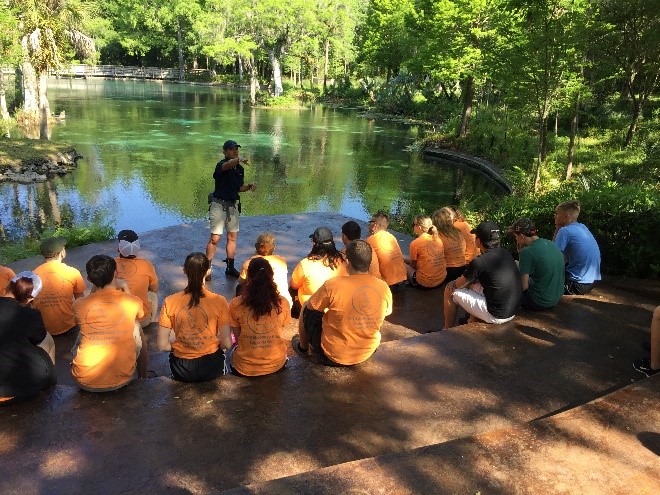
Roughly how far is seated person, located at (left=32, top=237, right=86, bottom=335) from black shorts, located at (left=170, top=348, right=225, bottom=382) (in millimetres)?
1504

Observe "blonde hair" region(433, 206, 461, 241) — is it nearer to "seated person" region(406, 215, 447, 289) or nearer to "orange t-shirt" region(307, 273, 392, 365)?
"seated person" region(406, 215, 447, 289)

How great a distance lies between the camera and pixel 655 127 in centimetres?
1948

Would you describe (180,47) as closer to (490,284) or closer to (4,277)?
(4,277)

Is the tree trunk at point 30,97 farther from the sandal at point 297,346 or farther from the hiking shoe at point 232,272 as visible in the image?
the sandal at point 297,346

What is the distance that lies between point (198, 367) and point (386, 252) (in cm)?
281

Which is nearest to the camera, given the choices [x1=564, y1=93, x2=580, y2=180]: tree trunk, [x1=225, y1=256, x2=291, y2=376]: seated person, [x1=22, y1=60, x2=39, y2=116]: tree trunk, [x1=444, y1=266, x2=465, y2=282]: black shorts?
[x1=225, y1=256, x2=291, y2=376]: seated person

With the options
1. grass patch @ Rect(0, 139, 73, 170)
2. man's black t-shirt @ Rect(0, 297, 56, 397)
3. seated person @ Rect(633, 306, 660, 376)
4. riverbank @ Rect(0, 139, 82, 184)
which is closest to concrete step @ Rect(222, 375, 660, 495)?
seated person @ Rect(633, 306, 660, 376)

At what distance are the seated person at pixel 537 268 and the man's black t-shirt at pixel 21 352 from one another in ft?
12.9

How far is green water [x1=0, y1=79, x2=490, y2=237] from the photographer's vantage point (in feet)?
44.4

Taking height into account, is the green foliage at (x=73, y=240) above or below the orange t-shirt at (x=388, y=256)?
below

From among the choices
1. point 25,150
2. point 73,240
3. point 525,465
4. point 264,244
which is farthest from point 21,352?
point 25,150

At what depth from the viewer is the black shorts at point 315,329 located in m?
4.11

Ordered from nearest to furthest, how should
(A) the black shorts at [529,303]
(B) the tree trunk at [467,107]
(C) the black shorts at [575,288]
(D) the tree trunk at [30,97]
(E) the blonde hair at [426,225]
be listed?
(A) the black shorts at [529,303], (C) the black shorts at [575,288], (E) the blonde hair at [426,225], (B) the tree trunk at [467,107], (D) the tree trunk at [30,97]

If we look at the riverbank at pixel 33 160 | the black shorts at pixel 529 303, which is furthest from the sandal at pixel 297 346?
the riverbank at pixel 33 160
